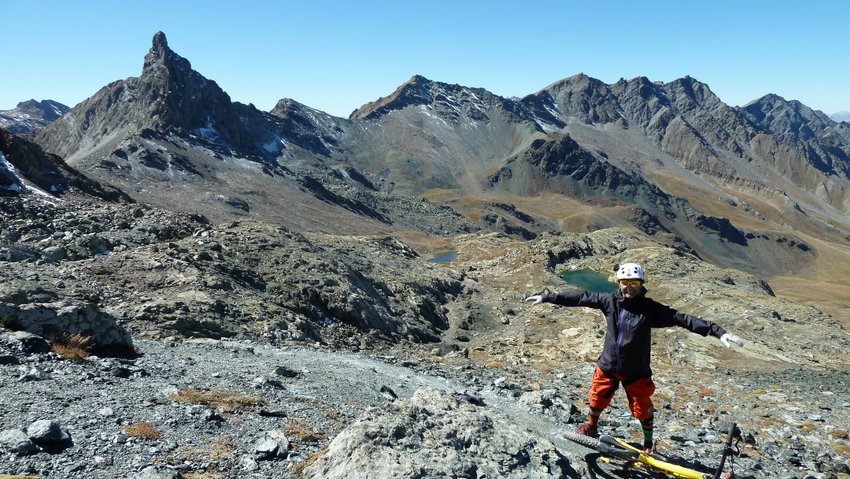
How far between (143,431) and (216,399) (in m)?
3.17

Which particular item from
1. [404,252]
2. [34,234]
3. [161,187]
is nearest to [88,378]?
[34,234]

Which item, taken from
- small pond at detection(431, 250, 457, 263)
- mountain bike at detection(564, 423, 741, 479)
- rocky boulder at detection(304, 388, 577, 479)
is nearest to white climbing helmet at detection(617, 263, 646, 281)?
mountain bike at detection(564, 423, 741, 479)

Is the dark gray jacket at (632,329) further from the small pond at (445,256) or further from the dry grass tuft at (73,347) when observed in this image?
the small pond at (445,256)

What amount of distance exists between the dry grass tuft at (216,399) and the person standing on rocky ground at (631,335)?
817 cm

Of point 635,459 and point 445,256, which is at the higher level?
point 635,459

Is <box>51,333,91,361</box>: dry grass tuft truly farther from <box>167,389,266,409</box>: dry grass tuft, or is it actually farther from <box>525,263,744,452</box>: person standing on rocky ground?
<box>525,263,744,452</box>: person standing on rocky ground

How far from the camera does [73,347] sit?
15648 mm

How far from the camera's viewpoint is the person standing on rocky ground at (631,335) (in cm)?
1080

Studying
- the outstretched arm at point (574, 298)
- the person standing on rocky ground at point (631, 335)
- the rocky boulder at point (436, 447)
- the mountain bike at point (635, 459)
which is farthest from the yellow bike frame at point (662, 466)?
the outstretched arm at point (574, 298)

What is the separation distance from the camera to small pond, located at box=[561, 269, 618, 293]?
8978 centimetres

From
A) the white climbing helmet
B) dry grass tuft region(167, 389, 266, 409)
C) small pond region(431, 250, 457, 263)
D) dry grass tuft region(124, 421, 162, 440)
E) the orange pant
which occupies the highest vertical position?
the white climbing helmet

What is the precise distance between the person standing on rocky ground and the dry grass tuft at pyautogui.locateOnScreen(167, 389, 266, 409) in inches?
322

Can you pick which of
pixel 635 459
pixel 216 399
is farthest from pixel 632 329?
pixel 216 399

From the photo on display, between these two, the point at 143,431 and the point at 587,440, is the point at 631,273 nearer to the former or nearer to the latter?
the point at 587,440
